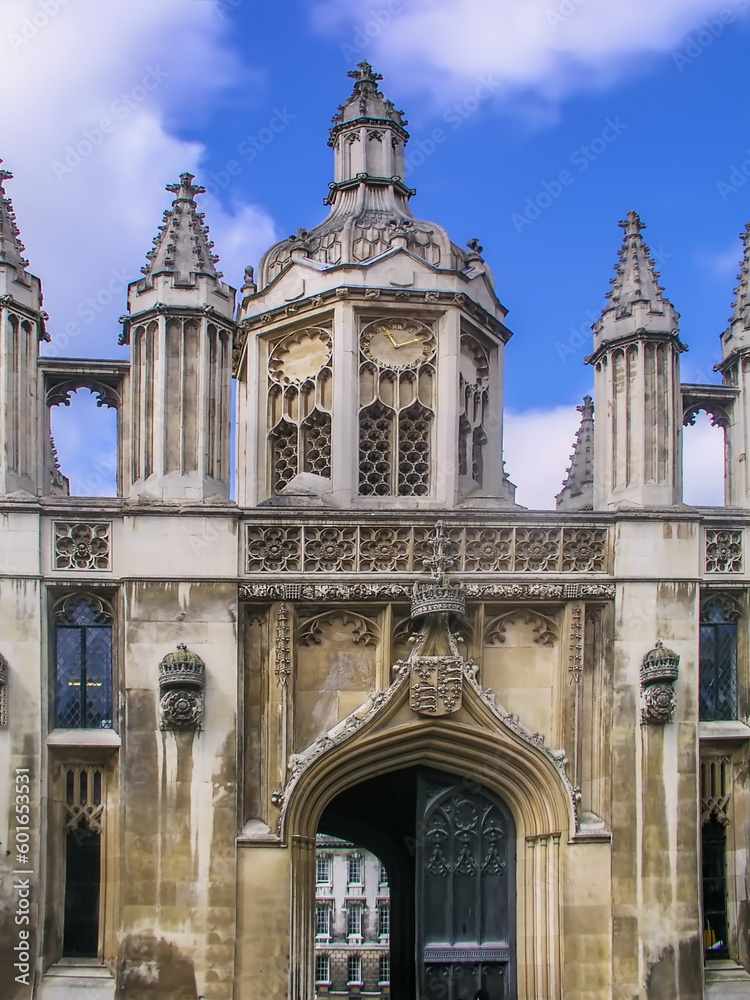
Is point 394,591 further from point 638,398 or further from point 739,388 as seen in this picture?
point 739,388

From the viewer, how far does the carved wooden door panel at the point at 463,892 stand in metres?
18.4

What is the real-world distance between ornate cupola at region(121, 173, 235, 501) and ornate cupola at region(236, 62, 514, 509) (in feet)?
6.05

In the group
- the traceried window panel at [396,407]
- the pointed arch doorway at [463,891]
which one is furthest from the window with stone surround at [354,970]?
the traceried window panel at [396,407]

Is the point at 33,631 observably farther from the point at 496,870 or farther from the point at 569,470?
the point at 569,470

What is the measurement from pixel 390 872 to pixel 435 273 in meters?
10.8

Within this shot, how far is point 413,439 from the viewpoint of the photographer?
20938 mm

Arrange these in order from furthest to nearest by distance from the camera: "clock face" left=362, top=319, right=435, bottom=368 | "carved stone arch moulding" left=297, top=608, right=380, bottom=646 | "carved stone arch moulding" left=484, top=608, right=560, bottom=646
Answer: "clock face" left=362, top=319, right=435, bottom=368
"carved stone arch moulding" left=484, top=608, right=560, bottom=646
"carved stone arch moulding" left=297, top=608, right=380, bottom=646

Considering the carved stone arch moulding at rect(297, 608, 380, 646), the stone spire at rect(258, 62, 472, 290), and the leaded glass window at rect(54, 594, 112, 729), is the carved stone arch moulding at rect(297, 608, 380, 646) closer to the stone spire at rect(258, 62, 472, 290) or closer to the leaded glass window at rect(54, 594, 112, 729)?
the leaded glass window at rect(54, 594, 112, 729)

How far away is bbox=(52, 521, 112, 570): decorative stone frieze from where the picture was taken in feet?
59.7

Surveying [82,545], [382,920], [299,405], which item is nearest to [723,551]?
[299,405]

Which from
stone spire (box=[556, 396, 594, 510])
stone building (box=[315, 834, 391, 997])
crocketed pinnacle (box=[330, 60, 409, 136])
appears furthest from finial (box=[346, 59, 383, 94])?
stone building (box=[315, 834, 391, 997])

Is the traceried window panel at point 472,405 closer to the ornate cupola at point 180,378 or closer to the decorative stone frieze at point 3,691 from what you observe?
the ornate cupola at point 180,378

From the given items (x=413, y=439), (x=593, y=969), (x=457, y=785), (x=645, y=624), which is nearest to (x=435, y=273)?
(x=413, y=439)

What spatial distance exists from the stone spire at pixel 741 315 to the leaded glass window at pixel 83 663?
9586 mm
